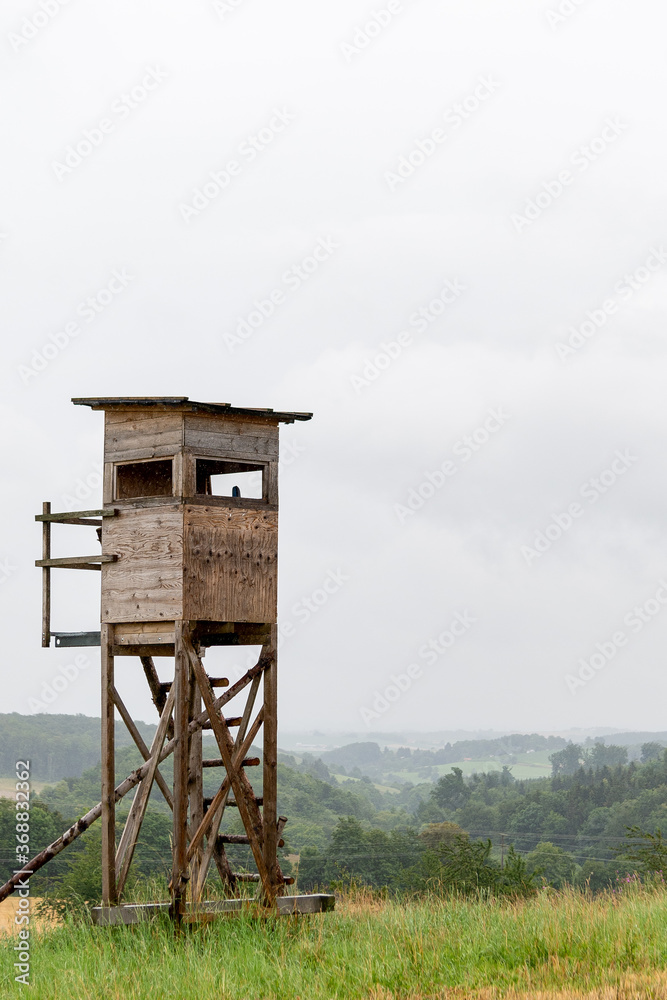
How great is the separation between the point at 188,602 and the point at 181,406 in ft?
8.20

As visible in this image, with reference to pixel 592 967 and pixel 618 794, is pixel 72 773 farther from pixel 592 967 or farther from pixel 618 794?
pixel 592 967

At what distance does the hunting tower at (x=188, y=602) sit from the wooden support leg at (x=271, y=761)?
18mm

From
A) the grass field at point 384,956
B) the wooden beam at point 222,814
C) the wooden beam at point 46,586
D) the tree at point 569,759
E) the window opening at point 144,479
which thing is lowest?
the tree at point 569,759

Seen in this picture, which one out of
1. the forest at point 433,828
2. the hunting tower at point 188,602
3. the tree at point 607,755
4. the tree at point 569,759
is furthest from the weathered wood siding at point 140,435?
the tree at point 569,759

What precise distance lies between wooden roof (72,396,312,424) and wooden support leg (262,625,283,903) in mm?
2819

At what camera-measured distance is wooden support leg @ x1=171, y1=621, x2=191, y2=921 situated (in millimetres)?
15125

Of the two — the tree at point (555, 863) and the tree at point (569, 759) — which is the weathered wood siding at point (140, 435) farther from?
the tree at point (569, 759)

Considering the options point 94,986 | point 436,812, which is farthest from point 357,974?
point 436,812

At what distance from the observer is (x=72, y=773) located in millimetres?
117062

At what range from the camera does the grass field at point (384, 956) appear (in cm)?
1222

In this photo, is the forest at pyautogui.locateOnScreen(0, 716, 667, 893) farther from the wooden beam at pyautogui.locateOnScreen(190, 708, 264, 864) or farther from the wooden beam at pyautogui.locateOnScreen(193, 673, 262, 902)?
the wooden beam at pyautogui.locateOnScreen(190, 708, 264, 864)

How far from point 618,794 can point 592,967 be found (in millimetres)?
76351

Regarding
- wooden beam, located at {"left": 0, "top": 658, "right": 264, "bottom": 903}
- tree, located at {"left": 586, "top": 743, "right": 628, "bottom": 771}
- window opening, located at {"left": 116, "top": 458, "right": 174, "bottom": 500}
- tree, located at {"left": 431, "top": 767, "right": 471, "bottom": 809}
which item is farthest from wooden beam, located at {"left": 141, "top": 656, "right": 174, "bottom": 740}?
tree, located at {"left": 586, "top": 743, "right": 628, "bottom": 771}

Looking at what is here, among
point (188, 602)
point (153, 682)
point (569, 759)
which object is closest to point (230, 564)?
point (188, 602)
